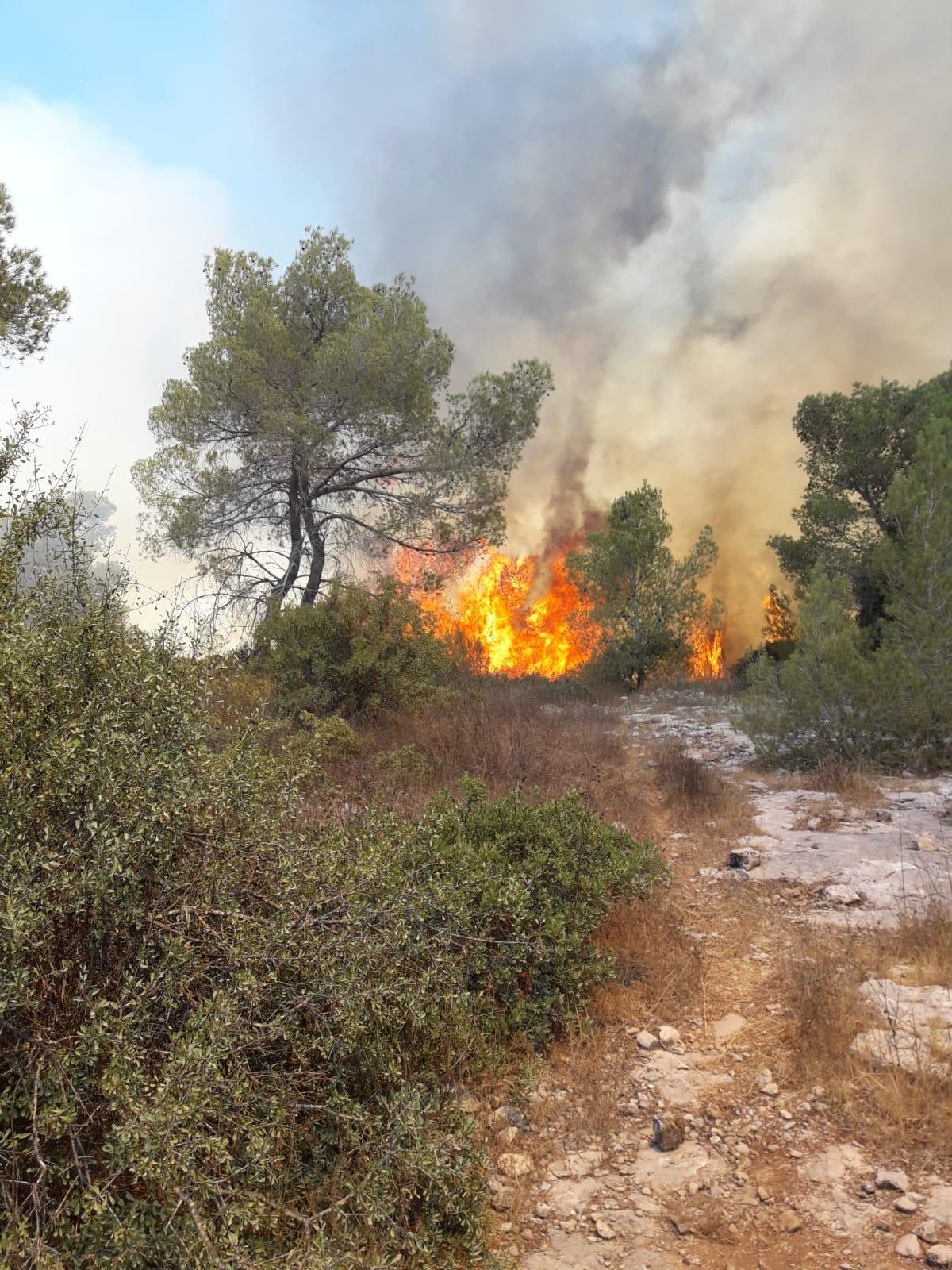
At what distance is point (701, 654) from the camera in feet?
78.2

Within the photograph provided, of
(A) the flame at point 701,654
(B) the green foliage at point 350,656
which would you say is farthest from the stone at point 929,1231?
(A) the flame at point 701,654

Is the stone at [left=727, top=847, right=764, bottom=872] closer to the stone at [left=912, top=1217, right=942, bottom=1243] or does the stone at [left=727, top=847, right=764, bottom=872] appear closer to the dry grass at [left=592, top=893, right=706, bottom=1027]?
the dry grass at [left=592, top=893, right=706, bottom=1027]

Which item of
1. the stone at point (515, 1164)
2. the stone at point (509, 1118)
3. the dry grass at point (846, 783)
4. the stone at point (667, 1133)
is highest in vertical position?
A: the dry grass at point (846, 783)

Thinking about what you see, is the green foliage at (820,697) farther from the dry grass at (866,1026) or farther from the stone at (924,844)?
the dry grass at (866,1026)

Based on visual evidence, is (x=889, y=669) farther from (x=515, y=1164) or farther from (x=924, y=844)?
(x=515, y=1164)

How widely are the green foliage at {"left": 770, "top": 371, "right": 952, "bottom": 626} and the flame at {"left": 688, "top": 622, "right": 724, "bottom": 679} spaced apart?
4.05 metres

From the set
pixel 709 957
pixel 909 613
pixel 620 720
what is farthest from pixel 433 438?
pixel 709 957

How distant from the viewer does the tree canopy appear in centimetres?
1427

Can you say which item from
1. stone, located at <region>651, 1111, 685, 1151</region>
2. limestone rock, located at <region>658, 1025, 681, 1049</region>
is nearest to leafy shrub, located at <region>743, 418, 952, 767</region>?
limestone rock, located at <region>658, 1025, 681, 1049</region>

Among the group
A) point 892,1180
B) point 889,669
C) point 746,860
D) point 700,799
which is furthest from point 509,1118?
point 889,669

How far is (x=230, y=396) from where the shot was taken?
14.4m

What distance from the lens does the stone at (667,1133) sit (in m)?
2.91

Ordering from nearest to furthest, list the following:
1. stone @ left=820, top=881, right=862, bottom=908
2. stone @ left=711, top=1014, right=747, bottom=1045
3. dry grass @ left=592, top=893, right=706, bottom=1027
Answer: stone @ left=711, top=1014, right=747, bottom=1045 → dry grass @ left=592, top=893, right=706, bottom=1027 → stone @ left=820, top=881, right=862, bottom=908

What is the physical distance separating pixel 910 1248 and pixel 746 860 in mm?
3733
